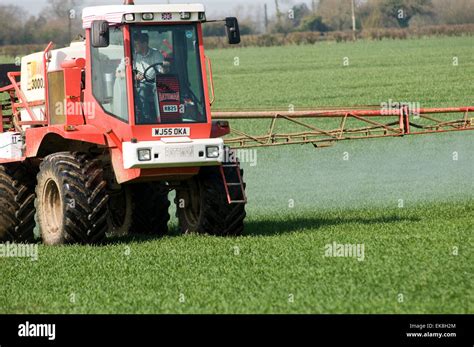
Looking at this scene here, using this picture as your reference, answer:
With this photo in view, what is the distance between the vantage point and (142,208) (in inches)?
647

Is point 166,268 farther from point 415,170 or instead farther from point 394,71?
point 394,71

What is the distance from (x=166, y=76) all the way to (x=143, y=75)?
284 mm

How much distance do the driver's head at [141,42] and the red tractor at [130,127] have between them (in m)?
0.01

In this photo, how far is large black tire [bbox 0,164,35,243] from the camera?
52.4 ft

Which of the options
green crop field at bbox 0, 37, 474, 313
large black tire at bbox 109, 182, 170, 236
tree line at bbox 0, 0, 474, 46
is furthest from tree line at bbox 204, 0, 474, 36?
large black tire at bbox 109, 182, 170, 236

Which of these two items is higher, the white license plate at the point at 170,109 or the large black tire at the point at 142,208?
the white license plate at the point at 170,109

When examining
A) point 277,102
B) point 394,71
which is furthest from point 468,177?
point 394,71

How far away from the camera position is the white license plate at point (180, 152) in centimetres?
1370

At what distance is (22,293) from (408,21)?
65766mm

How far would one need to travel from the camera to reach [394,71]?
49344 mm

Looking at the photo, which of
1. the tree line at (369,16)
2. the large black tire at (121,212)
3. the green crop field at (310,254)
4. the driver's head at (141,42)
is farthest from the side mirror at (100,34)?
the tree line at (369,16)

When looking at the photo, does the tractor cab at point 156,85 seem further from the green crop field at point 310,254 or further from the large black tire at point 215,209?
the green crop field at point 310,254

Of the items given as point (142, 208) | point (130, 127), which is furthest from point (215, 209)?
point (142, 208)

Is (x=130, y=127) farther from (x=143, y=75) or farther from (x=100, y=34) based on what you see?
(x=100, y=34)
